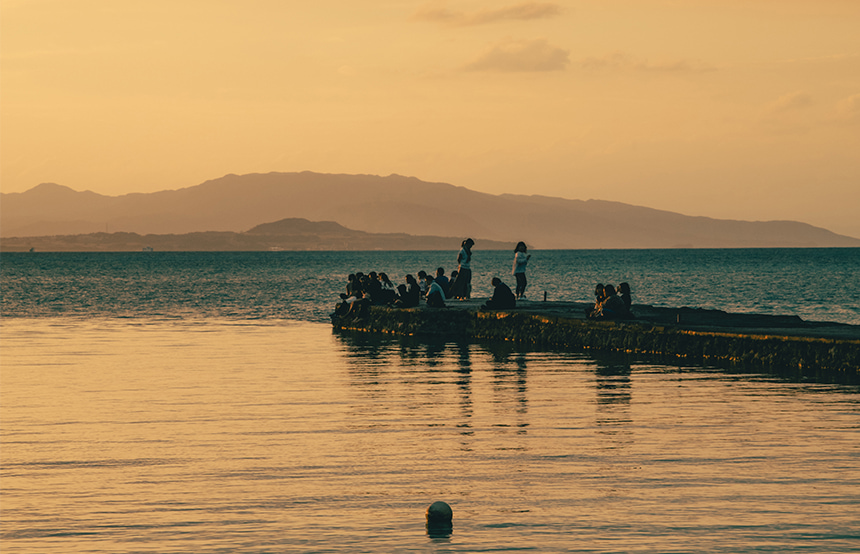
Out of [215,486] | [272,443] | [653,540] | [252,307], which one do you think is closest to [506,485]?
[653,540]

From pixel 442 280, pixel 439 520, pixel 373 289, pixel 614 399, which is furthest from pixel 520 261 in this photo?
pixel 439 520

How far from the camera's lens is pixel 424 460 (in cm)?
1185

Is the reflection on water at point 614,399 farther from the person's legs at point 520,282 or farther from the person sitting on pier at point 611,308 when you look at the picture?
the person's legs at point 520,282

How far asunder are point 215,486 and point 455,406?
642 centimetres

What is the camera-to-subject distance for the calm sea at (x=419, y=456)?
871 centimetres

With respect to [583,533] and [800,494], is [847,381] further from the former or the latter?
[583,533]

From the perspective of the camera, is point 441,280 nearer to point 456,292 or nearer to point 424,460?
point 456,292

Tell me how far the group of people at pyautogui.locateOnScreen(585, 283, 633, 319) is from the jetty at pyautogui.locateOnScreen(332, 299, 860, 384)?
0.99 feet

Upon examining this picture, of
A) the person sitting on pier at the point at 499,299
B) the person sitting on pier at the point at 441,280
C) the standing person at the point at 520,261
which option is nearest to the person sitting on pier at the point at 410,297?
the person sitting on pier at the point at 441,280

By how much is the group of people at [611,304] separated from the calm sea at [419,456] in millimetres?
2206

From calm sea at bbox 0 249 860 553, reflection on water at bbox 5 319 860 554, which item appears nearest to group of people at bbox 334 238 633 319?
calm sea at bbox 0 249 860 553

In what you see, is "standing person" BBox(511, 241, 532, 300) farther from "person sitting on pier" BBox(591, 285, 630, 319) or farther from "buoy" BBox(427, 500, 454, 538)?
"buoy" BBox(427, 500, 454, 538)

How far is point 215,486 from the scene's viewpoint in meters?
10.6

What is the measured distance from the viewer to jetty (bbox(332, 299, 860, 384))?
2075 centimetres
